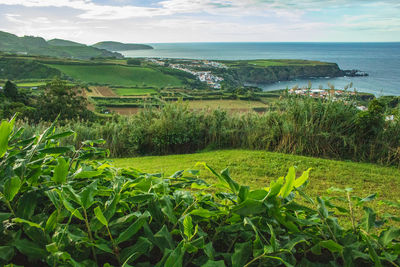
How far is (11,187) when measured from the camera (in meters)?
0.69

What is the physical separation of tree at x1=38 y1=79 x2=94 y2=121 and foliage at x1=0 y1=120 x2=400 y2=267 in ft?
80.9

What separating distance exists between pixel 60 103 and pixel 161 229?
26.9 m

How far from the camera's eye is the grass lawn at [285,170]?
15.3ft

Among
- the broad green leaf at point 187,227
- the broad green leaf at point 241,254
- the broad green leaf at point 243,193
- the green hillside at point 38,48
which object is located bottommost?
the broad green leaf at point 241,254

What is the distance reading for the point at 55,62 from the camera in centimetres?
7481

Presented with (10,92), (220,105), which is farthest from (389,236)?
(10,92)

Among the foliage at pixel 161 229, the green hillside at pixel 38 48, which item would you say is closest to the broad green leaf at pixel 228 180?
the foliage at pixel 161 229

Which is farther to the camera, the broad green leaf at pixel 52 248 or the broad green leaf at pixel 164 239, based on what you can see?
the broad green leaf at pixel 164 239

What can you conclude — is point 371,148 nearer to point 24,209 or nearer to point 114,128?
point 114,128

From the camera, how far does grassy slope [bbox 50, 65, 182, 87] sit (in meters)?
69.0

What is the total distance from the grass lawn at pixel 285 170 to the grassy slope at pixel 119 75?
62.4m

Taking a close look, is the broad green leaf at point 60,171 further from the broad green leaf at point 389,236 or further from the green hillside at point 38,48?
the green hillside at point 38,48

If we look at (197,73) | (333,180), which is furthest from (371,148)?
(197,73)

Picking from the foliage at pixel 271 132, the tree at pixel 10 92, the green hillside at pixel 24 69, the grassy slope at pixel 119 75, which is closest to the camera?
the foliage at pixel 271 132
